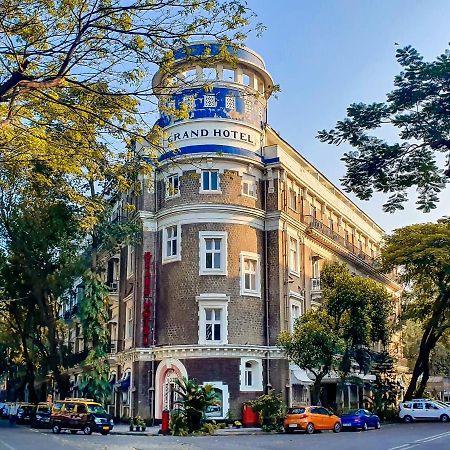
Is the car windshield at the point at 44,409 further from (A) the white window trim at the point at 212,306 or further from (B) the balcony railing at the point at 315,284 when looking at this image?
(B) the balcony railing at the point at 315,284

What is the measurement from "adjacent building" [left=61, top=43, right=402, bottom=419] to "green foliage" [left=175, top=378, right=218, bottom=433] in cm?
468

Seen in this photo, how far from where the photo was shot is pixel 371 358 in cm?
3644

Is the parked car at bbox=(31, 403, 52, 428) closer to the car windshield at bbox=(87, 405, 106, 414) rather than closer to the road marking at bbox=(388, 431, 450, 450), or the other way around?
the car windshield at bbox=(87, 405, 106, 414)

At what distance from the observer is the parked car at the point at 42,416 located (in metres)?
36.6

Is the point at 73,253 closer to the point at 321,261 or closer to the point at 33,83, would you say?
the point at 321,261

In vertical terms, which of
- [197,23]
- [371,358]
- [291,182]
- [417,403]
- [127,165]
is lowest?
[417,403]

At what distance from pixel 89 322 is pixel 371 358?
50.4 ft

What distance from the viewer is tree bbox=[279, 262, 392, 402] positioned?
32750mm

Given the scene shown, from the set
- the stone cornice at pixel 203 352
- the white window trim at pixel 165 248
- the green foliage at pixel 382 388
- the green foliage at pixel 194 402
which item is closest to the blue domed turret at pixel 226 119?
the white window trim at pixel 165 248

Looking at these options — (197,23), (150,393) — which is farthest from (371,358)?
(197,23)

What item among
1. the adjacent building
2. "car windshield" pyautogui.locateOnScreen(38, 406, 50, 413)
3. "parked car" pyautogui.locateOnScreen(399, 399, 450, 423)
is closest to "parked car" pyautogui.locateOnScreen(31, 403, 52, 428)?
"car windshield" pyautogui.locateOnScreen(38, 406, 50, 413)

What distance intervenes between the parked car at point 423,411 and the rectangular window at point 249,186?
16126mm

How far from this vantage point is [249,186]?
37875 mm

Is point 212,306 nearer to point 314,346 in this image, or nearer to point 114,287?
point 314,346
